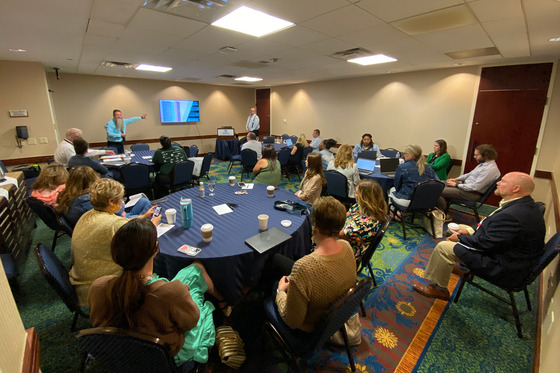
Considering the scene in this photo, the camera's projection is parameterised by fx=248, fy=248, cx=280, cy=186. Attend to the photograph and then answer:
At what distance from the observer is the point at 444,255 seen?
2426 mm

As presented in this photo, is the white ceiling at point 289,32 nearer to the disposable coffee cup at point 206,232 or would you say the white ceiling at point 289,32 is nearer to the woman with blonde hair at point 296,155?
the disposable coffee cup at point 206,232

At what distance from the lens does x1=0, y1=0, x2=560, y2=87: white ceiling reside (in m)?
2.24

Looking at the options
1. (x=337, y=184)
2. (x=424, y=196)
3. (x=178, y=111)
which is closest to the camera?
(x=424, y=196)

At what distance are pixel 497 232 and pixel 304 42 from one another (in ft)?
10.3

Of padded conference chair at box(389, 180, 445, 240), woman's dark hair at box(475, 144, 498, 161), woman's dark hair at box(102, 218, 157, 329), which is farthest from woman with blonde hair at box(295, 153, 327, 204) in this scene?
woman's dark hair at box(475, 144, 498, 161)

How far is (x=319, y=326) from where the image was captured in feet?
4.42

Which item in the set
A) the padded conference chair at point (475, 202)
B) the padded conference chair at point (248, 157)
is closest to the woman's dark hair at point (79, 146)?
the padded conference chair at point (248, 157)

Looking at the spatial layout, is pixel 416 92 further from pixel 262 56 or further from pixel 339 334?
pixel 339 334

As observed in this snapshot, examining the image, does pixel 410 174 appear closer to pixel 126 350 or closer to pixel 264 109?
pixel 126 350

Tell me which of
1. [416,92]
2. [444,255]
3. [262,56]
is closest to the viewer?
[444,255]

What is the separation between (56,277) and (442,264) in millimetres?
3128

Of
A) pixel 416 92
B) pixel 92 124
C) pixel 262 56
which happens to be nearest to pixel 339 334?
pixel 262 56

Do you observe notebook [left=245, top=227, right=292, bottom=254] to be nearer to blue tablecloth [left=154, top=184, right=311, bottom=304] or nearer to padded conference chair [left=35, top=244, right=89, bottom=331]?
blue tablecloth [left=154, top=184, right=311, bottom=304]

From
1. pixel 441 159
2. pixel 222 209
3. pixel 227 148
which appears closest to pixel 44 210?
pixel 222 209
